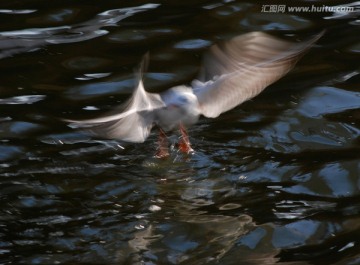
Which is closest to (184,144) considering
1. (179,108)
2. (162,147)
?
(162,147)

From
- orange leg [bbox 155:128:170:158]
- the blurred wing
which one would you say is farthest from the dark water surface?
the blurred wing

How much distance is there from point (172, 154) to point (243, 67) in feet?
3.30

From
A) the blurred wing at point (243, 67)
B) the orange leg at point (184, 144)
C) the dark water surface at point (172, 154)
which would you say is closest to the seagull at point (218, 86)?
the blurred wing at point (243, 67)

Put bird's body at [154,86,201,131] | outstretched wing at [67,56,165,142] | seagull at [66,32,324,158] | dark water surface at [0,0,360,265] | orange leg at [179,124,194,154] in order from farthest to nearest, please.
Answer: orange leg at [179,124,194,154] → bird's body at [154,86,201,131] → seagull at [66,32,324,158] → outstretched wing at [67,56,165,142] → dark water surface at [0,0,360,265]

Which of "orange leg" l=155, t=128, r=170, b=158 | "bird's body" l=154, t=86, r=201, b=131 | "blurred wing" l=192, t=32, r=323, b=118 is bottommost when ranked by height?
"orange leg" l=155, t=128, r=170, b=158

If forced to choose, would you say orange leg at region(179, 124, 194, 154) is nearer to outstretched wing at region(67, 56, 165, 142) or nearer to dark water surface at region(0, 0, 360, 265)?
dark water surface at region(0, 0, 360, 265)

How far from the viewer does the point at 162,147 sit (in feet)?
21.0

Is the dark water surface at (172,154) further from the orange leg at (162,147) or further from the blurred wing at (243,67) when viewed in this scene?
the blurred wing at (243,67)

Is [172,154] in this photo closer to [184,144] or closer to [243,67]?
[184,144]

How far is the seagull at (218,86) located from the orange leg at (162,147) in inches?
10.7

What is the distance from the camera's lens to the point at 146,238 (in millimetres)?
5094

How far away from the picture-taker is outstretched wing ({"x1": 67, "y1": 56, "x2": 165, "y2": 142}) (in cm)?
550

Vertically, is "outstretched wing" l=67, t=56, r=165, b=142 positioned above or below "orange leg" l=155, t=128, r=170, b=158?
above

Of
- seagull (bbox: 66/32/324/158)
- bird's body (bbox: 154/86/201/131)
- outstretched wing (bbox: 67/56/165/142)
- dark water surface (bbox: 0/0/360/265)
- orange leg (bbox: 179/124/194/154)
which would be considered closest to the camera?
dark water surface (bbox: 0/0/360/265)
